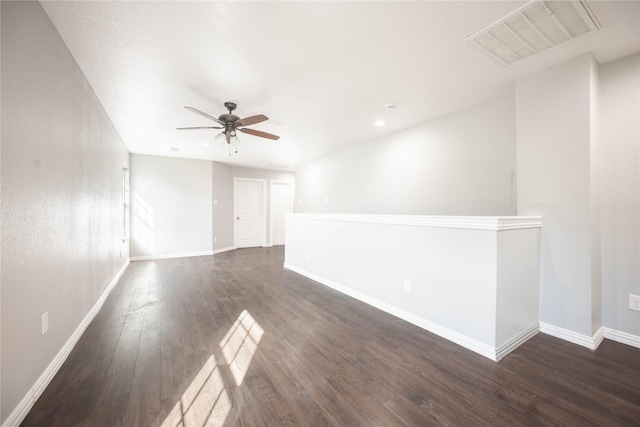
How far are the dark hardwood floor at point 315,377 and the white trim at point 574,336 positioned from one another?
76 millimetres

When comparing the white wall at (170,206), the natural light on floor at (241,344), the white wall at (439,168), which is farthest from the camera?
the white wall at (170,206)

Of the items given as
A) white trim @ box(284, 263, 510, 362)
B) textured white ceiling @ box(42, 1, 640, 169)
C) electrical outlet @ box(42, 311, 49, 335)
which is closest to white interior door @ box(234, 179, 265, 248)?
textured white ceiling @ box(42, 1, 640, 169)

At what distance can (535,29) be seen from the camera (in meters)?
1.94

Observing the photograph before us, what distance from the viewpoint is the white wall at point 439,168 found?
304cm

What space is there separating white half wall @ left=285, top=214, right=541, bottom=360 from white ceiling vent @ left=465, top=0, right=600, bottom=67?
145 cm

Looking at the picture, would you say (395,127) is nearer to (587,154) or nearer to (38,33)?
(587,154)

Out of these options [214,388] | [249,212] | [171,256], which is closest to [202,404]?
[214,388]

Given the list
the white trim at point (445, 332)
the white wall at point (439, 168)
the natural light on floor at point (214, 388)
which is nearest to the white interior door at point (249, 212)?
the white wall at point (439, 168)

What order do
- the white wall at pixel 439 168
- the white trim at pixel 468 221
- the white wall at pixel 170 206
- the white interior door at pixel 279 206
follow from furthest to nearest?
the white interior door at pixel 279 206 < the white wall at pixel 170 206 < the white wall at pixel 439 168 < the white trim at pixel 468 221

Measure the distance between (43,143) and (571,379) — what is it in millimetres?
3999

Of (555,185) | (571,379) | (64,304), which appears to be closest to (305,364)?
(571,379)

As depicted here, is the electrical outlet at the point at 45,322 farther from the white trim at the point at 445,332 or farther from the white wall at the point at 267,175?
the white wall at the point at 267,175

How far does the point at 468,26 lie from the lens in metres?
1.90

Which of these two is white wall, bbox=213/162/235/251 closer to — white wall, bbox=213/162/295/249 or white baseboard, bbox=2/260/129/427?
white wall, bbox=213/162/295/249
